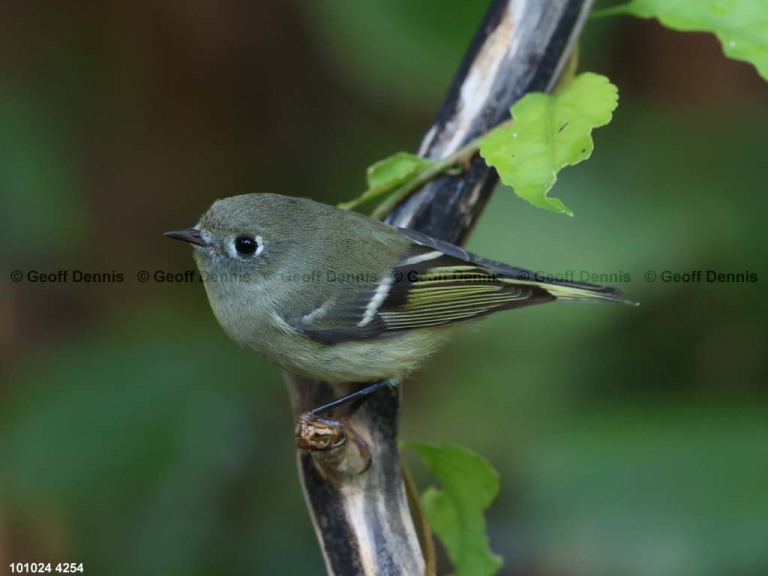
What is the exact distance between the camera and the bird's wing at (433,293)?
2.44 m

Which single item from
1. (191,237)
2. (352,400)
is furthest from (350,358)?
(191,237)

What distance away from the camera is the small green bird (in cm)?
239

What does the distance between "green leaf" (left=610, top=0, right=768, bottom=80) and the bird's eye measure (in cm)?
133

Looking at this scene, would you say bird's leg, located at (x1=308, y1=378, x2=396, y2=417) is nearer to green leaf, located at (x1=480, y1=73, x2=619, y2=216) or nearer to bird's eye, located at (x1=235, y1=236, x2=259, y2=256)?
bird's eye, located at (x1=235, y1=236, x2=259, y2=256)

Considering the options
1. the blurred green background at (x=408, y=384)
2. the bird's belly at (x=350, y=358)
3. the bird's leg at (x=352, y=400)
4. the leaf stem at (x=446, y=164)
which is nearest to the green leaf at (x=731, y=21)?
the leaf stem at (x=446, y=164)

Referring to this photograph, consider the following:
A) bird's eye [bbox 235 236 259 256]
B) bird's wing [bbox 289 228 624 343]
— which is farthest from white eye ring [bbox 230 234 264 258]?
bird's wing [bbox 289 228 624 343]

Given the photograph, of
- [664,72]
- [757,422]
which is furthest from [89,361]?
[664,72]

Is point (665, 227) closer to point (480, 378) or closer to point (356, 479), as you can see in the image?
point (480, 378)

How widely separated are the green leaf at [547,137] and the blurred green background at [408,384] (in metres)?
0.77

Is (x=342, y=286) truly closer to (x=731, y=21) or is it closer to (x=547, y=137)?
(x=547, y=137)

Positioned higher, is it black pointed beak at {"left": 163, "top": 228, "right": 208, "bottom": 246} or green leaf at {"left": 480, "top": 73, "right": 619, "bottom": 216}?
black pointed beak at {"left": 163, "top": 228, "right": 208, "bottom": 246}

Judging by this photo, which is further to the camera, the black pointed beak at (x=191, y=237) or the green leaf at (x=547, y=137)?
the black pointed beak at (x=191, y=237)

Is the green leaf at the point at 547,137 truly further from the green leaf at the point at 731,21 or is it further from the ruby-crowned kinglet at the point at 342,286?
the ruby-crowned kinglet at the point at 342,286

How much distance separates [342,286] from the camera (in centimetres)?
247
